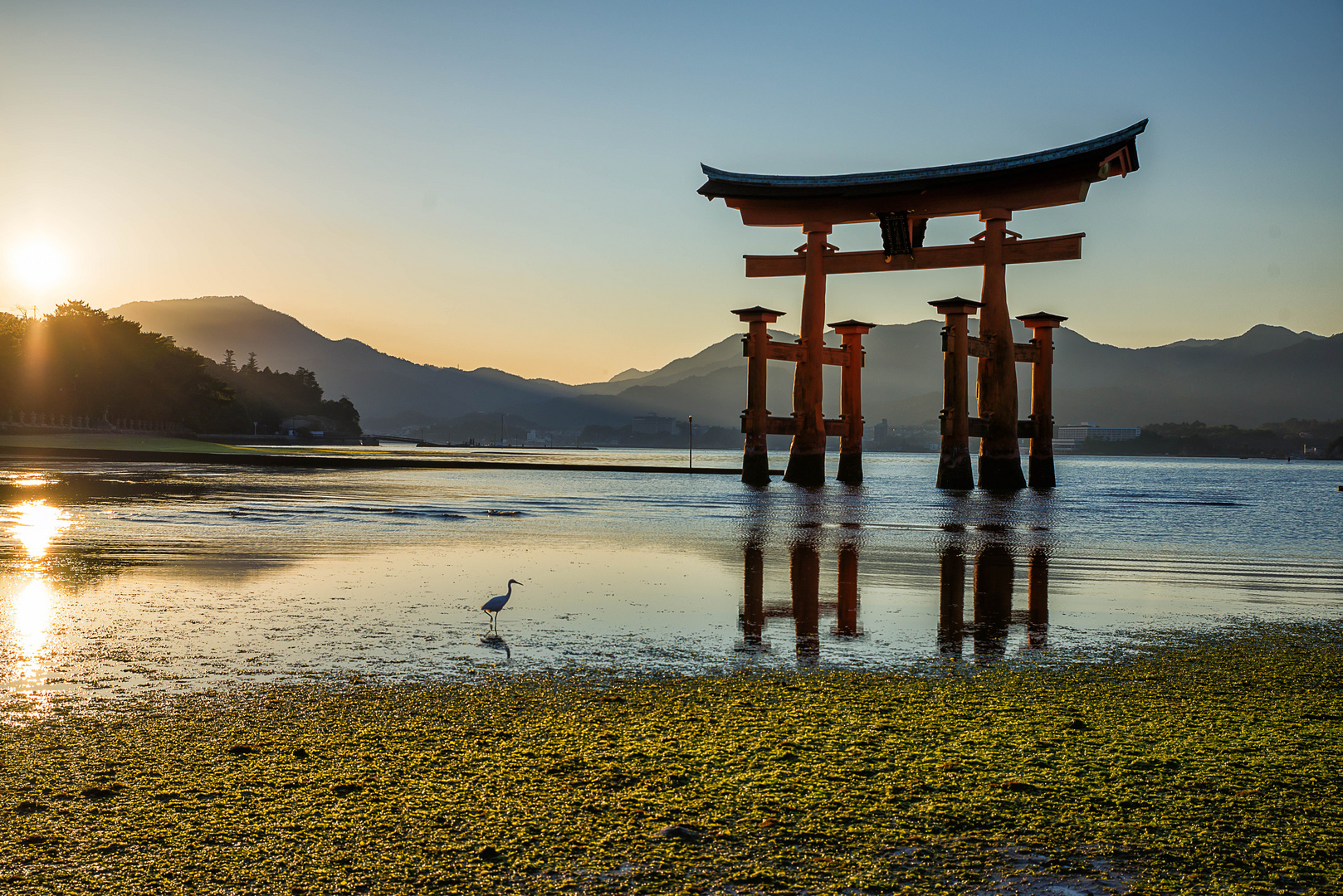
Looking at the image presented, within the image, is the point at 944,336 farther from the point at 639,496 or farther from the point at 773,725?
the point at 773,725

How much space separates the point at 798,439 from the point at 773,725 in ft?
132

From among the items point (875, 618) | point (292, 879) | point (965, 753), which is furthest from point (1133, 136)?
point (292, 879)

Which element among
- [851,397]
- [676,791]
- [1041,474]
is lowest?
[676,791]

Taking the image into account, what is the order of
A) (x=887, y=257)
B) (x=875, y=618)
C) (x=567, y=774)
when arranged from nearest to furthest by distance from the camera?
(x=567, y=774) → (x=875, y=618) → (x=887, y=257)

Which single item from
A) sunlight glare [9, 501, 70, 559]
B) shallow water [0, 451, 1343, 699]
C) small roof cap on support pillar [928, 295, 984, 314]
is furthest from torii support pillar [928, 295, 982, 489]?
sunlight glare [9, 501, 70, 559]

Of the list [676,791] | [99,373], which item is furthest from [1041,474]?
[99,373]

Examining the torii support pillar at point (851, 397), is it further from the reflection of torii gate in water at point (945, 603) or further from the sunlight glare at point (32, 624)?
the sunlight glare at point (32, 624)

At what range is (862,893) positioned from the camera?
3.16m

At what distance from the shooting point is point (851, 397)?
51.6 metres

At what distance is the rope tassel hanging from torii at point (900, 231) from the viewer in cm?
4006

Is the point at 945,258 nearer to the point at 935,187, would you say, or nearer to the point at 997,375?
the point at 935,187

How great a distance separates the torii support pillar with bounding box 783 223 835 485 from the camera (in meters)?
42.0

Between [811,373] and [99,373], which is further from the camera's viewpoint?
[99,373]

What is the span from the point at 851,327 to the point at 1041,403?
10418 millimetres
